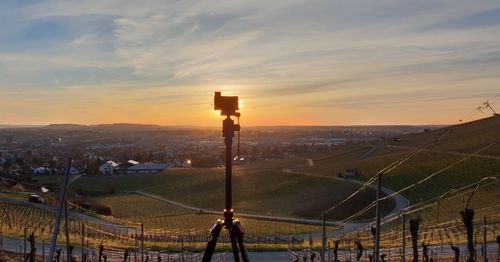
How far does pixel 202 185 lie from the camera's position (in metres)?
74.9

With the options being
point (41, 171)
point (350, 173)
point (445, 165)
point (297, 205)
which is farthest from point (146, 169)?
point (445, 165)

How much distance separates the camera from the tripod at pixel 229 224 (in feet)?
15.2

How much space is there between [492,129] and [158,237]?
43.8 meters

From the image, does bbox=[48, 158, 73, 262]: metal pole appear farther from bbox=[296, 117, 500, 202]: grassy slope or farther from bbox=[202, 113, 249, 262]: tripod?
bbox=[296, 117, 500, 202]: grassy slope

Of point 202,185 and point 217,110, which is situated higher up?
point 217,110

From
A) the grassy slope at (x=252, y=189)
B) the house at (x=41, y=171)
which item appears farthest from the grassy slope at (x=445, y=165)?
the house at (x=41, y=171)

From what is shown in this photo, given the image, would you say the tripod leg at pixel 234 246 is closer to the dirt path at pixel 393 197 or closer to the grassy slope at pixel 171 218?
the grassy slope at pixel 171 218

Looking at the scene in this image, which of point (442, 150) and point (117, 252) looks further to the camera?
point (442, 150)

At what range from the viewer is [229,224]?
4809mm

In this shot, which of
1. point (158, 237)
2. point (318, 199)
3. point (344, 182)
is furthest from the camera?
point (344, 182)

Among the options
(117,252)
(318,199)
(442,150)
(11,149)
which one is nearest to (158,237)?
(117,252)

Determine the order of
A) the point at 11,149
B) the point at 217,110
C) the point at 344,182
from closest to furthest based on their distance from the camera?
the point at 217,110
the point at 344,182
the point at 11,149

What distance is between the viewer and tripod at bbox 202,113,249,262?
15.2 ft

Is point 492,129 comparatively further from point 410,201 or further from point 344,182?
point 410,201
